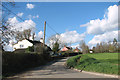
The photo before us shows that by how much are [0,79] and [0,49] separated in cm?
325

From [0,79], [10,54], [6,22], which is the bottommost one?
A: [0,79]

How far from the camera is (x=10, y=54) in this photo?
11461 mm

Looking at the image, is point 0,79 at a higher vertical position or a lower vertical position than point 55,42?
lower

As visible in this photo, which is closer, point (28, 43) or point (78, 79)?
point (78, 79)

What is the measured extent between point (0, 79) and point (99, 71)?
25.8 ft

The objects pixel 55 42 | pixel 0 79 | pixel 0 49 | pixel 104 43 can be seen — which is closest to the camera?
pixel 0 79

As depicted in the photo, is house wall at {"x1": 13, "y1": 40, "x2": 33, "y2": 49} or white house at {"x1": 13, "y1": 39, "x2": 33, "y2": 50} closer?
white house at {"x1": 13, "y1": 39, "x2": 33, "y2": 50}

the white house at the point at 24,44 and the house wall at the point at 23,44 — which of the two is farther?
the house wall at the point at 23,44

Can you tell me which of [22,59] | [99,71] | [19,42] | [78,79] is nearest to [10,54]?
[22,59]

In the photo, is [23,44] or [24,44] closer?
[24,44]

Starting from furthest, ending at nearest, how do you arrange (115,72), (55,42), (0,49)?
(55,42) < (0,49) < (115,72)

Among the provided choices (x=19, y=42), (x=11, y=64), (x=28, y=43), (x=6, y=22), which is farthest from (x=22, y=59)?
(x=19, y=42)

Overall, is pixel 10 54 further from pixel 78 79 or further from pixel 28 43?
pixel 28 43

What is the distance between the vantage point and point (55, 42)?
49219mm
